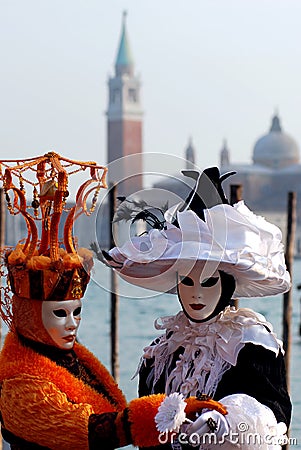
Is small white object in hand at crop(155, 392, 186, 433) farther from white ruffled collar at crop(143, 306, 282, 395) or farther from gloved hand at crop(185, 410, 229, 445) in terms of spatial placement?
white ruffled collar at crop(143, 306, 282, 395)

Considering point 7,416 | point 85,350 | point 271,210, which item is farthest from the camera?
point 271,210

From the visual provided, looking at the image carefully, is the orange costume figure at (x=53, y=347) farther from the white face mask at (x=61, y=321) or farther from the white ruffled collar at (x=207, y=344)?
the white ruffled collar at (x=207, y=344)

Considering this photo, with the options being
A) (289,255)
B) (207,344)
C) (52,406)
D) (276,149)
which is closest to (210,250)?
(207,344)

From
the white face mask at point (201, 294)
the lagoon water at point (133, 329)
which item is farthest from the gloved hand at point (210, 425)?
the lagoon water at point (133, 329)

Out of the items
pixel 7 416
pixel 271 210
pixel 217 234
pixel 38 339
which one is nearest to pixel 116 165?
pixel 217 234

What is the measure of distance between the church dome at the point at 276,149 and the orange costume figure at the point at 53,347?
123 feet

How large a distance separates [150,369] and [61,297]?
308 mm

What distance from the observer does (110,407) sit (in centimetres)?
214

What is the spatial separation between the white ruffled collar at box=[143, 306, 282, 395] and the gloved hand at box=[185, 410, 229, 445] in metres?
0.19

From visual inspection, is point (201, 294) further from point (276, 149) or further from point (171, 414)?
point (276, 149)

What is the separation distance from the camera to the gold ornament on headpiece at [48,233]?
213cm

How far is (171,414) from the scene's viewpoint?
6.32ft

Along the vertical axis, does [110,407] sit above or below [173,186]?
below

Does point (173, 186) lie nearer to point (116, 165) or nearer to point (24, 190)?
point (116, 165)
